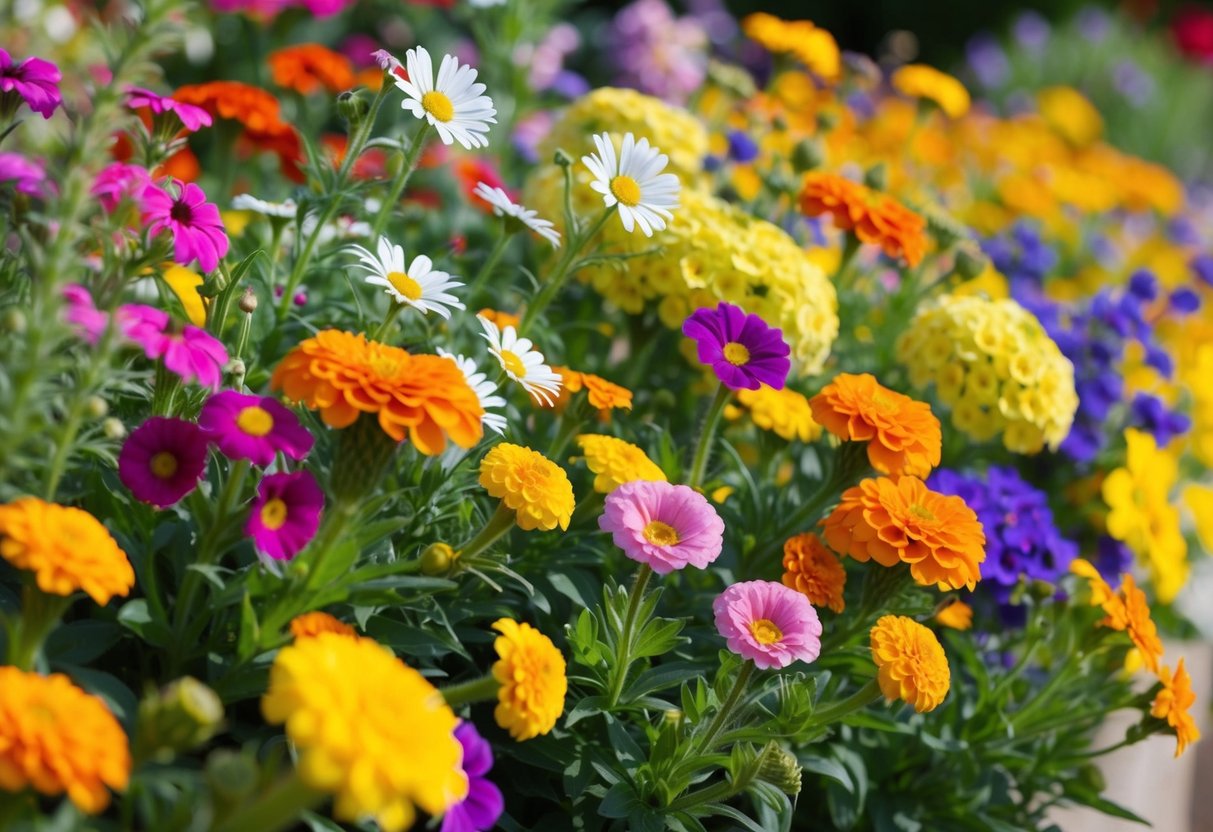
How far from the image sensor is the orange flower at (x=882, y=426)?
1757mm

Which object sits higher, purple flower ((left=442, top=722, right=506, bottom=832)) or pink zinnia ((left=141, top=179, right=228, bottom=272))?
pink zinnia ((left=141, top=179, right=228, bottom=272))

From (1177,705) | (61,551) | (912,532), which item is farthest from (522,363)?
(1177,705)

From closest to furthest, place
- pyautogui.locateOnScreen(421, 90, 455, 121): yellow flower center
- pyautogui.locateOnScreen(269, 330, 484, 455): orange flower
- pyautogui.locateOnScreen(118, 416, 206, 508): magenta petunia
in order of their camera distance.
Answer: pyautogui.locateOnScreen(269, 330, 484, 455): orange flower → pyautogui.locateOnScreen(118, 416, 206, 508): magenta petunia → pyautogui.locateOnScreen(421, 90, 455, 121): yellow flower center

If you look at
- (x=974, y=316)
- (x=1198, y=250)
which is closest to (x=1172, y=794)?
(x=974, y=316)

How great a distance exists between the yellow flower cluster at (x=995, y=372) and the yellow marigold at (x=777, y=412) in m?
0.36

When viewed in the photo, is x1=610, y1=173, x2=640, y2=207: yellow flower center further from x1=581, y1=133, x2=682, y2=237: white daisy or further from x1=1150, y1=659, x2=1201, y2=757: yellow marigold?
x1=1150, y1=659, x2=1201, y2=757: yellow marigold

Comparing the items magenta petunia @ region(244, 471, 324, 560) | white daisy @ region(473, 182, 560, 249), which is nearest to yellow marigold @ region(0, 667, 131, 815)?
magenta petunia @ region(244, 471, 324, 560)

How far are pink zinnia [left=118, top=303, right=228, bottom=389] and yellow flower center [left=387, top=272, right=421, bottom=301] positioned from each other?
321mm

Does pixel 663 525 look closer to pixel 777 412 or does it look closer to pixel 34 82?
pixel 777 412

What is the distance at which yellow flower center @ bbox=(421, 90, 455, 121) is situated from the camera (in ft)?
5.71

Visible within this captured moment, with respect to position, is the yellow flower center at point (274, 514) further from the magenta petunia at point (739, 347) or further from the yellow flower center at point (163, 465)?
the magenta petunia at point (739, 347)

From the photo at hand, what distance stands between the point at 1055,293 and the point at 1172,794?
78.7 inches

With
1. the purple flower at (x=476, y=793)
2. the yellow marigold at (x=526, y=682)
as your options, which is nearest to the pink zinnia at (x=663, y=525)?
the yellow marigold at (x=526, y=682)

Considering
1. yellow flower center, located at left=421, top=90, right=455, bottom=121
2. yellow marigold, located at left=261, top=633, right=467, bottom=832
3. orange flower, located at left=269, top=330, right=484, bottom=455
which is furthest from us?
yellow flower center, located at left=421, top=90, right=455, bottom=121
